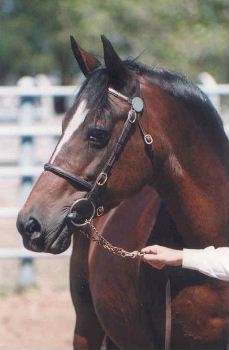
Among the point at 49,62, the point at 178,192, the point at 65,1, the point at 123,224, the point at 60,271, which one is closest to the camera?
the point at 178,192

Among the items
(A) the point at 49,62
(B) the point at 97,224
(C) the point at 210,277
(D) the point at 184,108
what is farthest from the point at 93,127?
(A) the point at 49,62

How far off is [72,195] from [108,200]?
6.0 inches

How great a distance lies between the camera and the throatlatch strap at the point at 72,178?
2.85 meters

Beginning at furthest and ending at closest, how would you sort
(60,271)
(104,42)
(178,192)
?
(60,271) < (178,192) < (104,42)

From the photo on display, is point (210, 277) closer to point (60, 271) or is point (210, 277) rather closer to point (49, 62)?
point (60, 271)

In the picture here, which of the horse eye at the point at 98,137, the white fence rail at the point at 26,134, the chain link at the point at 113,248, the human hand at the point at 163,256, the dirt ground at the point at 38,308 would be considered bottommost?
the dirt ground at the point at 38,308

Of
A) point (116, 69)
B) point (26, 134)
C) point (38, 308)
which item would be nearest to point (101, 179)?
point (116, 69)

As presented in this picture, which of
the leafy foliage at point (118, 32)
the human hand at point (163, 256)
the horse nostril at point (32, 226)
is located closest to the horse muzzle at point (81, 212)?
the horse nostril at point (32, 226)

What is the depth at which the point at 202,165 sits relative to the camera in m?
3.07

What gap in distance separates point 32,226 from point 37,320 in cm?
315

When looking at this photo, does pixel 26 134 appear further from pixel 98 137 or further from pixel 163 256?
pixel 163 256

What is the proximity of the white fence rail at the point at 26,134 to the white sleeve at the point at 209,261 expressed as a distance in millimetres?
3736

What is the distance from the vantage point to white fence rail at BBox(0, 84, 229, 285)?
6.62 metres

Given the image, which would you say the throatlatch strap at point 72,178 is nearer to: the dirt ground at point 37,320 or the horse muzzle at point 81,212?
the horse muzzle at point 81,212
